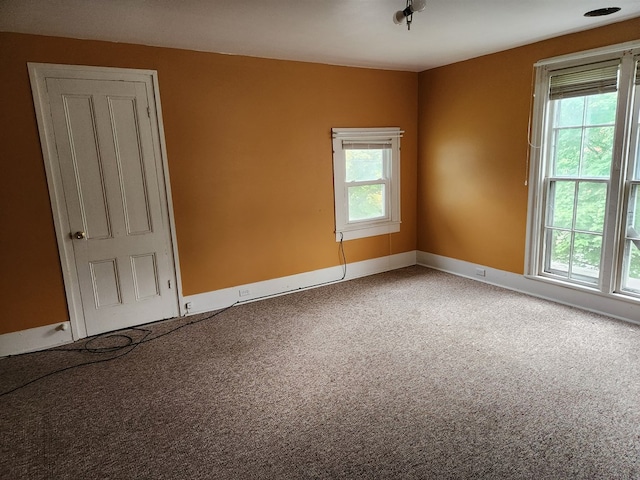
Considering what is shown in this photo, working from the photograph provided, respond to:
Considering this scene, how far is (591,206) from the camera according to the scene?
358 cm

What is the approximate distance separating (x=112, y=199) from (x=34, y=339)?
1.32 metres

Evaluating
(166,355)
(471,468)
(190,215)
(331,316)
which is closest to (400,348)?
(331,316)

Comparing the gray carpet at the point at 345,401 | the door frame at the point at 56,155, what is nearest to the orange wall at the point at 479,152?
the gray carpet at the point at 345,401

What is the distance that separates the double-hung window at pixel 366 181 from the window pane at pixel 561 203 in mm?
1802

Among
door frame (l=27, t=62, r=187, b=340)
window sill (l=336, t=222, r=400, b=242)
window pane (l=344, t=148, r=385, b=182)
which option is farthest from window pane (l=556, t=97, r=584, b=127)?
door frame (l=27, t=62, r=187, b=340)

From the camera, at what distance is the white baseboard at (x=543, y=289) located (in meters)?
3.43

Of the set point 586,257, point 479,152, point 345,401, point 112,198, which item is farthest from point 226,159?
point 586,257

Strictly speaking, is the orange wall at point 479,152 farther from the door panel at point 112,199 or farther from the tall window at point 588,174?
the door panel at point 112,199

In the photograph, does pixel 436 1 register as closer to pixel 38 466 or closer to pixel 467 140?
pixel 467 140

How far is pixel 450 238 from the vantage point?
4977 mm

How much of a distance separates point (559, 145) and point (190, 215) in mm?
3599

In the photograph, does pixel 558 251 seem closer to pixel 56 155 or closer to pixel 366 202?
pixel 366 202

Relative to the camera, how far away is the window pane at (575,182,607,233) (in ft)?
11.5

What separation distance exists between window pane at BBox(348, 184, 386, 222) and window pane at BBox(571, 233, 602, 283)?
2.17 m
